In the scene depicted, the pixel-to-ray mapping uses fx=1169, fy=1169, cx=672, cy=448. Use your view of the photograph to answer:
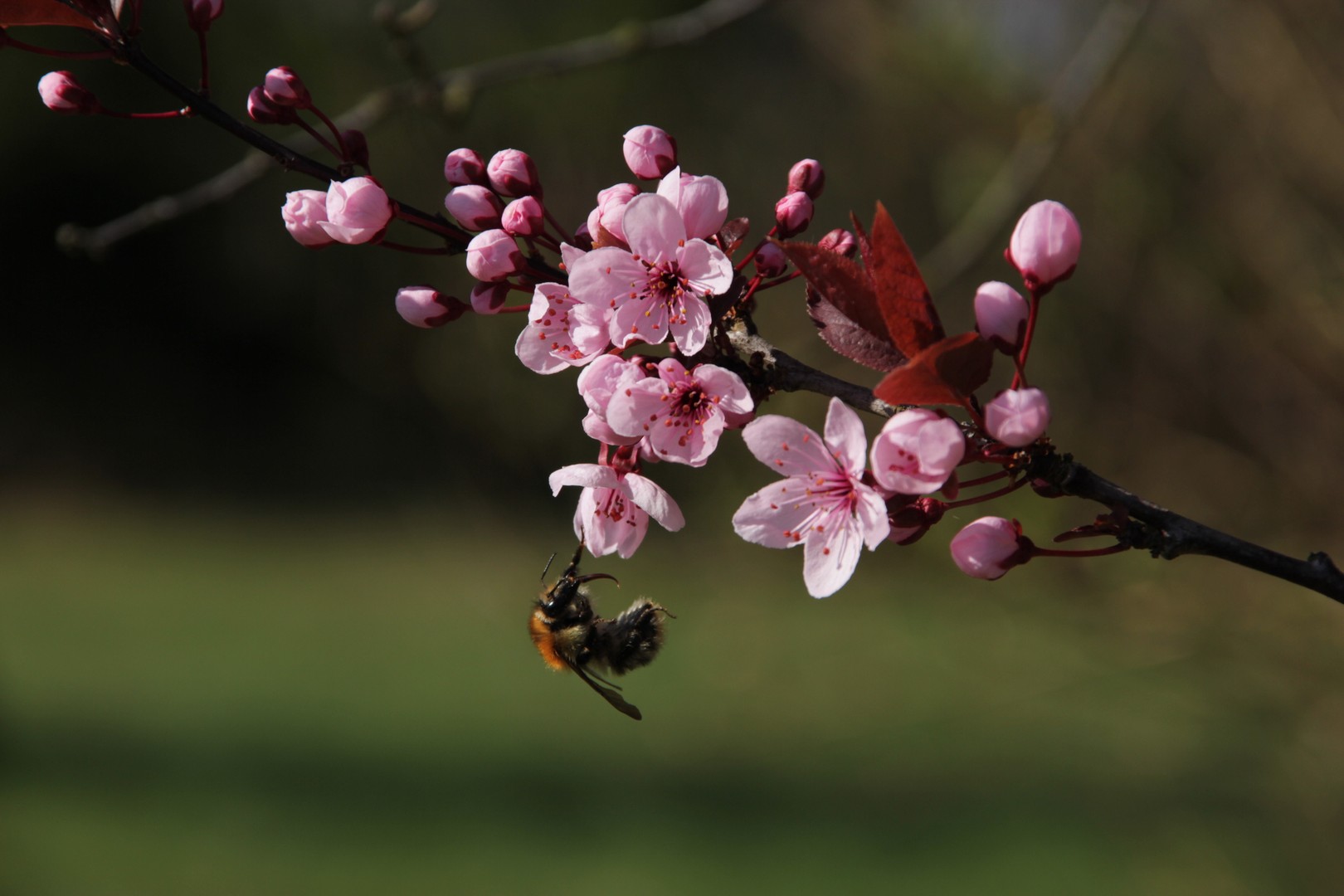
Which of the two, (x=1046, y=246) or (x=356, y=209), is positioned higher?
(x=1046, y=246)

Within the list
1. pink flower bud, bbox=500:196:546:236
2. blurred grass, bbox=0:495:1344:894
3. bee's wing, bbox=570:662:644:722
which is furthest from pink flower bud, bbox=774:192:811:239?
blurred grass, bbox=0:495:1344:894

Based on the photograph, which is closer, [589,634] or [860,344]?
[860,344]

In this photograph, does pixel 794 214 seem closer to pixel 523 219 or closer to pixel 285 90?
pixel 523 219

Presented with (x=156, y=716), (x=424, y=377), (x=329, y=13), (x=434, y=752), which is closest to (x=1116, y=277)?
(x=424, y=377)

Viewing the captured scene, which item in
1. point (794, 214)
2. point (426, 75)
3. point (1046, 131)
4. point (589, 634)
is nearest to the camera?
point (794, 214)

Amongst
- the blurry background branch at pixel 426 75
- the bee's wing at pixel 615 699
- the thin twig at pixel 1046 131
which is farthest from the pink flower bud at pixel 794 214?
the thin twig at pixel 1046 131

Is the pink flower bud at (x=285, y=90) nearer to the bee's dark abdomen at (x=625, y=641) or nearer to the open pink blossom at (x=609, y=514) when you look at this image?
the open pink blossom at (x=609, y=514)

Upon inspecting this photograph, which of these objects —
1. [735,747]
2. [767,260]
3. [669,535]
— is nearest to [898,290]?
[767,260]

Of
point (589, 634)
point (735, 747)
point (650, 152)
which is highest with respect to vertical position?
point (735, 747)
